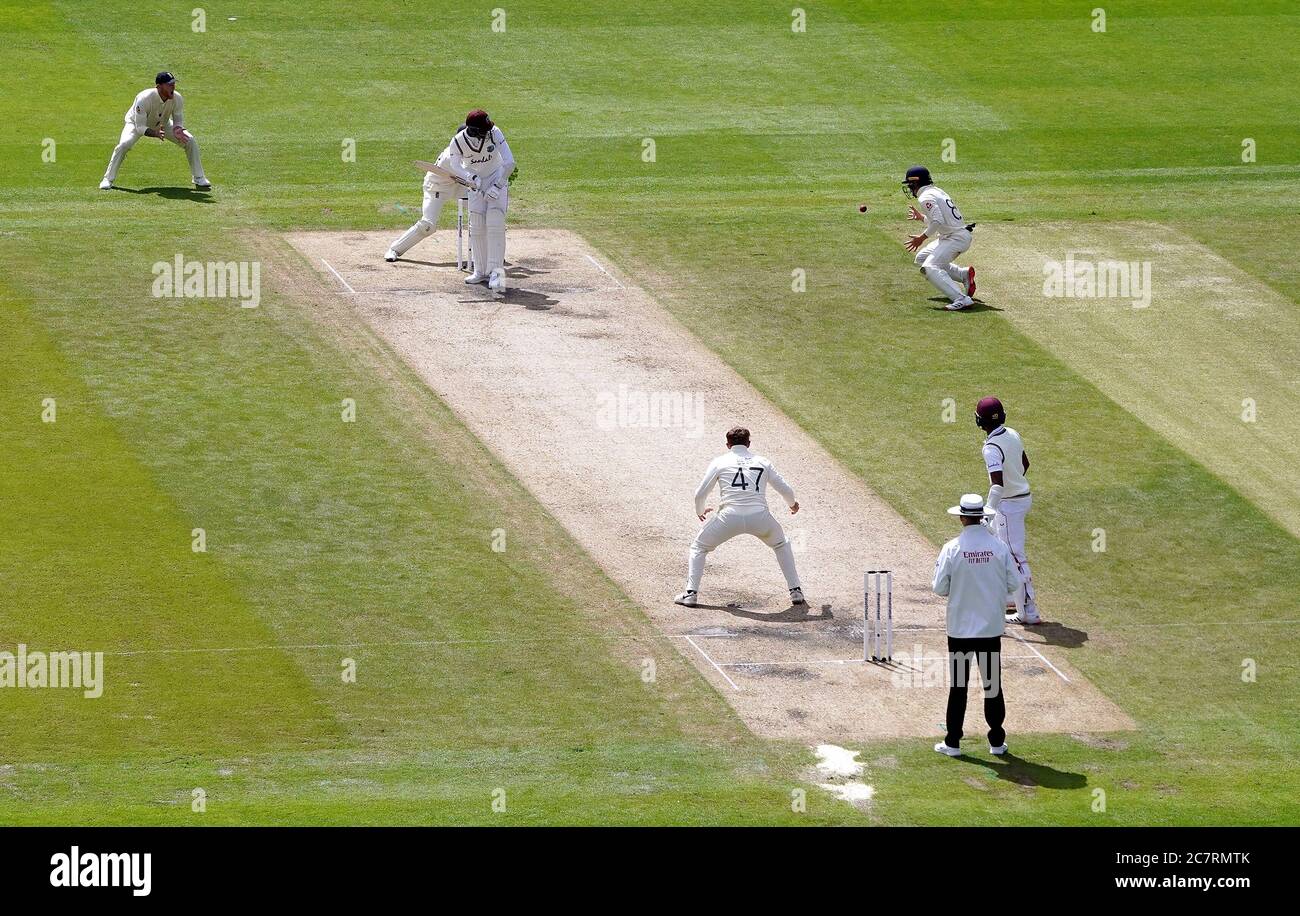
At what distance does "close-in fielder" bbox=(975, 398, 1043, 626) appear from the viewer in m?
21.3

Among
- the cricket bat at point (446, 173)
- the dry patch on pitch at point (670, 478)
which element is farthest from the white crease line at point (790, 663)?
the cricket bat at point (446, 173)

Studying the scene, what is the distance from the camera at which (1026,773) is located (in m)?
18.5

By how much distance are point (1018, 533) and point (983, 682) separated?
3.17 m

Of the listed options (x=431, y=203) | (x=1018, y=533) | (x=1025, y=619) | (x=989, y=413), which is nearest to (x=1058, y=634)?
(x=1025, y=619)

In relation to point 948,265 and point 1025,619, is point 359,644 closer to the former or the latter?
point 1025,619

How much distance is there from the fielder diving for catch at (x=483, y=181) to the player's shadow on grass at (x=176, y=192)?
5239 millimetres

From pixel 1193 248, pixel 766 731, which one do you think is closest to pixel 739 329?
pixel 1193 248

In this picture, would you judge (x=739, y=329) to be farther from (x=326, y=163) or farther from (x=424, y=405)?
(x=326, y=163)

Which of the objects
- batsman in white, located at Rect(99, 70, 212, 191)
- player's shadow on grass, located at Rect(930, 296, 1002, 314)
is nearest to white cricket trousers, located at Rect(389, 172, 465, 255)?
batsman in white, located at Rect(99, 70, 212, 191)

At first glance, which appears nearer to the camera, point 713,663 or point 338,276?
point 713,663

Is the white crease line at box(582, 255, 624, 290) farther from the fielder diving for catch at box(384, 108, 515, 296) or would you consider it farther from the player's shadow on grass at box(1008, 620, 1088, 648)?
the player's shadow on grass at box(1008, 620, 1088, 648)

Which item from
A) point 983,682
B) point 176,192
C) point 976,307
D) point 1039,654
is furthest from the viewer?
point 176,192

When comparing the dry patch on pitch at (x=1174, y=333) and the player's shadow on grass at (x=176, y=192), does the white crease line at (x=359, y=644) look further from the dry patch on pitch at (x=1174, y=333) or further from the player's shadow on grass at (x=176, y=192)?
the player's shadow on grass at (x=176, y=192)

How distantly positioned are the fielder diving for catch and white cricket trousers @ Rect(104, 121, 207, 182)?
18.1 feet
